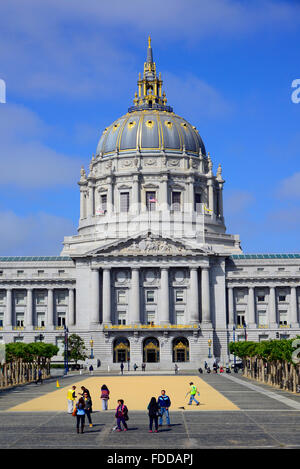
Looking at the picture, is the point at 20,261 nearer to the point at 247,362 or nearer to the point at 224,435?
the point at 247,362

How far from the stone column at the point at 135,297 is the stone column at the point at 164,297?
410 centimetres

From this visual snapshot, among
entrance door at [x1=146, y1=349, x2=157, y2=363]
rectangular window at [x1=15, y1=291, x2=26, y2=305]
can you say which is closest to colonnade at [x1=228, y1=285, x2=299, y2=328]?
entrance door at [x1=146, y1=349, x2=157, y2=363]

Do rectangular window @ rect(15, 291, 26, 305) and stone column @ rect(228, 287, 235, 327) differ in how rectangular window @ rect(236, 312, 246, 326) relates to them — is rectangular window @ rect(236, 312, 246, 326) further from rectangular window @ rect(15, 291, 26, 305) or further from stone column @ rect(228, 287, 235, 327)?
rectangular window @ rect(15, 291, 26, 305)

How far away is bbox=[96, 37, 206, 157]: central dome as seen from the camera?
520ft

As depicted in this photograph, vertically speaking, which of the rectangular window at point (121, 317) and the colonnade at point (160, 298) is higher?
the colonnade at point (160, 298)

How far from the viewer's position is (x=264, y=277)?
13162cm

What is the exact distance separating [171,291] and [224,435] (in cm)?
9660

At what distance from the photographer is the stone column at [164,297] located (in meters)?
126

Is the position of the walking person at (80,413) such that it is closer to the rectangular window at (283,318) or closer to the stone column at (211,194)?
the rectangular window at (283,318)

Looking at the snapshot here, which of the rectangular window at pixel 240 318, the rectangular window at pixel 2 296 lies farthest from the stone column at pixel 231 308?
the rectangular window at pixel 2 296

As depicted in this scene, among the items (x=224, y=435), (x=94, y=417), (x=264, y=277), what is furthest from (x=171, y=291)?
(x=224, y=435)

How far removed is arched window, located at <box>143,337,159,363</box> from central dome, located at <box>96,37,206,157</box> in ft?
161

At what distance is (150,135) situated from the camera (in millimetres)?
159125

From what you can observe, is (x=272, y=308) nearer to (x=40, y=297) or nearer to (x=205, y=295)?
(x=205, y=295)
